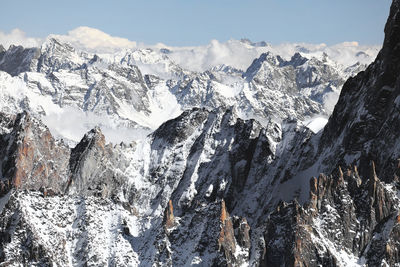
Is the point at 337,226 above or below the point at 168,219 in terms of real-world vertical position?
below

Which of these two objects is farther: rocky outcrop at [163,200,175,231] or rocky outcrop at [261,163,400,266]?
rocky outcrop at [163,200,175,231]

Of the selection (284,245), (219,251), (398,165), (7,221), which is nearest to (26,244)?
(7,221)

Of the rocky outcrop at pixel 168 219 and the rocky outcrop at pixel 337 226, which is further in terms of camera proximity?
the rocky outcrop at pixel 168 219

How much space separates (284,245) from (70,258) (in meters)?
60.8

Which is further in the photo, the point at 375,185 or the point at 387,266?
the point at 375,185

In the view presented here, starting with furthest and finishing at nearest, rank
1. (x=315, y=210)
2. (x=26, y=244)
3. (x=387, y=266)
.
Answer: (x=26, y=244)
(x=315, y=210)
(x=387, y=266)

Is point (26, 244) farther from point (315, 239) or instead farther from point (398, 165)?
point (398, 165)

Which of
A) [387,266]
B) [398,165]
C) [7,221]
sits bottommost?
[387,266]

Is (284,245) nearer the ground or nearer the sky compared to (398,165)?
nearer the ground

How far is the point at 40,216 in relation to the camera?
19612 cm

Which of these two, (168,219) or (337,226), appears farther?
(168,219)

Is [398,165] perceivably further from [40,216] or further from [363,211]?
[40,216]

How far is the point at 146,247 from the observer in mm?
194500

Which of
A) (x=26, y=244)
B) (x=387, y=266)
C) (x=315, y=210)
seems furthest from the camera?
(x=26, y=244)
